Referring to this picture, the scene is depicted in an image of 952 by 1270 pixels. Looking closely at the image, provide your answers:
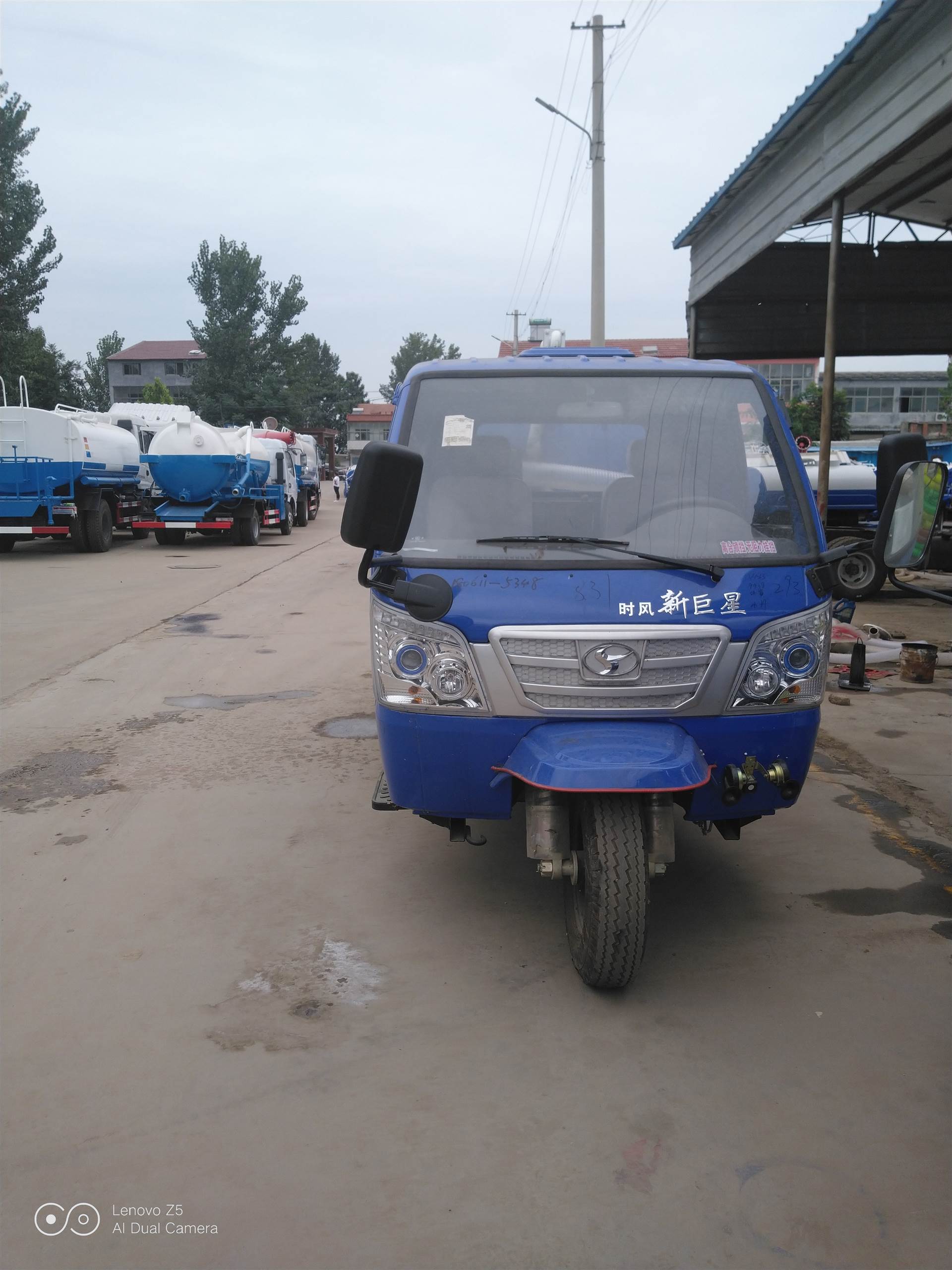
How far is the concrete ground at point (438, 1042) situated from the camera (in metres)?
2.48

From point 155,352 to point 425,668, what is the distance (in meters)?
115

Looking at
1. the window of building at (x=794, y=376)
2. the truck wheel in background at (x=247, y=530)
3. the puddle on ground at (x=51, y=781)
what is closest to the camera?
the puddle on ground at (x=51, y=781)

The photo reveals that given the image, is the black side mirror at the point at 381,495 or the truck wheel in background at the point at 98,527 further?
the truck wheel in background at the point at 98,527

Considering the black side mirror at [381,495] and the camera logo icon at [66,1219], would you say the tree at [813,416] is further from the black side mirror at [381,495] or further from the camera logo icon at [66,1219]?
the camera logo icon at [66,1219]

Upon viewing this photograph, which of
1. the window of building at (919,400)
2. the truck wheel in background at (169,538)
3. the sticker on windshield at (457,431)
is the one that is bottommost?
the truck wheel in background at (169,538)

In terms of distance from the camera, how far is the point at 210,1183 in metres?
2.60

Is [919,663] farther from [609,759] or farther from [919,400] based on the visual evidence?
[919,400]

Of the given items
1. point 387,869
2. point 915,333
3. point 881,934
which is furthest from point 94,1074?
point 915,333

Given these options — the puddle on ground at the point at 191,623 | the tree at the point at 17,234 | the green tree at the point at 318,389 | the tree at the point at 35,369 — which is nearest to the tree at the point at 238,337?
the green tree at the point at 318,389

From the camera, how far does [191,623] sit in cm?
1148

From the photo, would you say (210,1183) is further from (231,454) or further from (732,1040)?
(231,454)

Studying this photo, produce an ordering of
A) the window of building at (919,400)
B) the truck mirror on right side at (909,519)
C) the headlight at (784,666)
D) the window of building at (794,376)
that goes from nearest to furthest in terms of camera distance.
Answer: the truck mirror on right side at (909,519) < the headlight at (784,666) < the window of building at (919,400) < the window of building at (794,376)

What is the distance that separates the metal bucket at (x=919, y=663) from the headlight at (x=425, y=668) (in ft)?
19.7

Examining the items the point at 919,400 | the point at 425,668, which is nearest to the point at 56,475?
the point at 425,668
